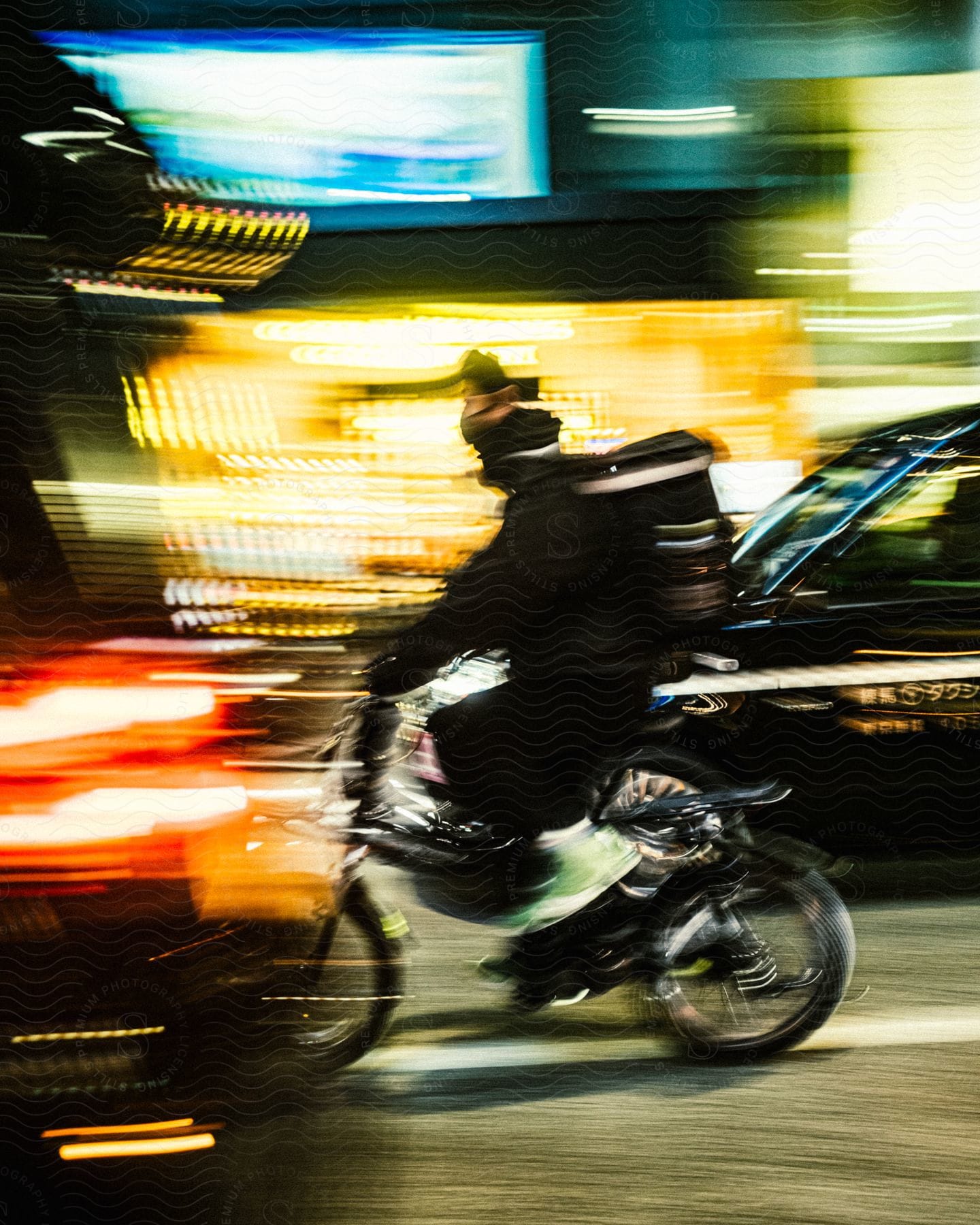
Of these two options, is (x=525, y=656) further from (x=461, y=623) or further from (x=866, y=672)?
(x=866, y=672)

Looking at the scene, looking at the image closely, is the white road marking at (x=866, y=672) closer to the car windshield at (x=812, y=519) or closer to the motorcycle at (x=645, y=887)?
the car windshield at (x=812, y=519)

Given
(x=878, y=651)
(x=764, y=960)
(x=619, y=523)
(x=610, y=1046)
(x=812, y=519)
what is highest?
Answer: (x=619, y=523)

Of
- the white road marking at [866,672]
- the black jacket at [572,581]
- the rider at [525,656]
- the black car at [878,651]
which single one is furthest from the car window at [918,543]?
the rider at [525,656]

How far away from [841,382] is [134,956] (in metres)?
3.66

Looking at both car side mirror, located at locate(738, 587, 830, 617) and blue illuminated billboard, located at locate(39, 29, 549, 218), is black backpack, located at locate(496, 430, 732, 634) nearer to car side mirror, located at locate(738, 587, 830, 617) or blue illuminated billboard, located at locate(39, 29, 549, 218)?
car side mirror, located at locate(738, 587, 830, 617)

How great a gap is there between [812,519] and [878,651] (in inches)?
16.1

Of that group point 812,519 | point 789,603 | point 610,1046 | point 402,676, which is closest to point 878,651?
point 789,603

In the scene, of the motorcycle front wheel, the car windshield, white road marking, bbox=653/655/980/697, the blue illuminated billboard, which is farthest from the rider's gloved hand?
the blue illuminated billboard

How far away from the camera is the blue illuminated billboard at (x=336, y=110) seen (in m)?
3.17

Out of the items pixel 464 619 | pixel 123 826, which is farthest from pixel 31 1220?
pixel 464 619

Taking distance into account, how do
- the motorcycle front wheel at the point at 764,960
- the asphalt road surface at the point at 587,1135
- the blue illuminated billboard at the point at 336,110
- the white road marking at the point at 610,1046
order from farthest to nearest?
the blue illuminated billboard at the point at 336,110, the white road marking at the point at 610,1046, the motorcycle front wheel at the point at 764,960, the asphalt road surface at the point at 587,1135

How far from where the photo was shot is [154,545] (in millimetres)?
3195

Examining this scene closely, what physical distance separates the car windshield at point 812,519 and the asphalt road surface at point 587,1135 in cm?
105

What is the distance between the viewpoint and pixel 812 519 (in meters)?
2.99
